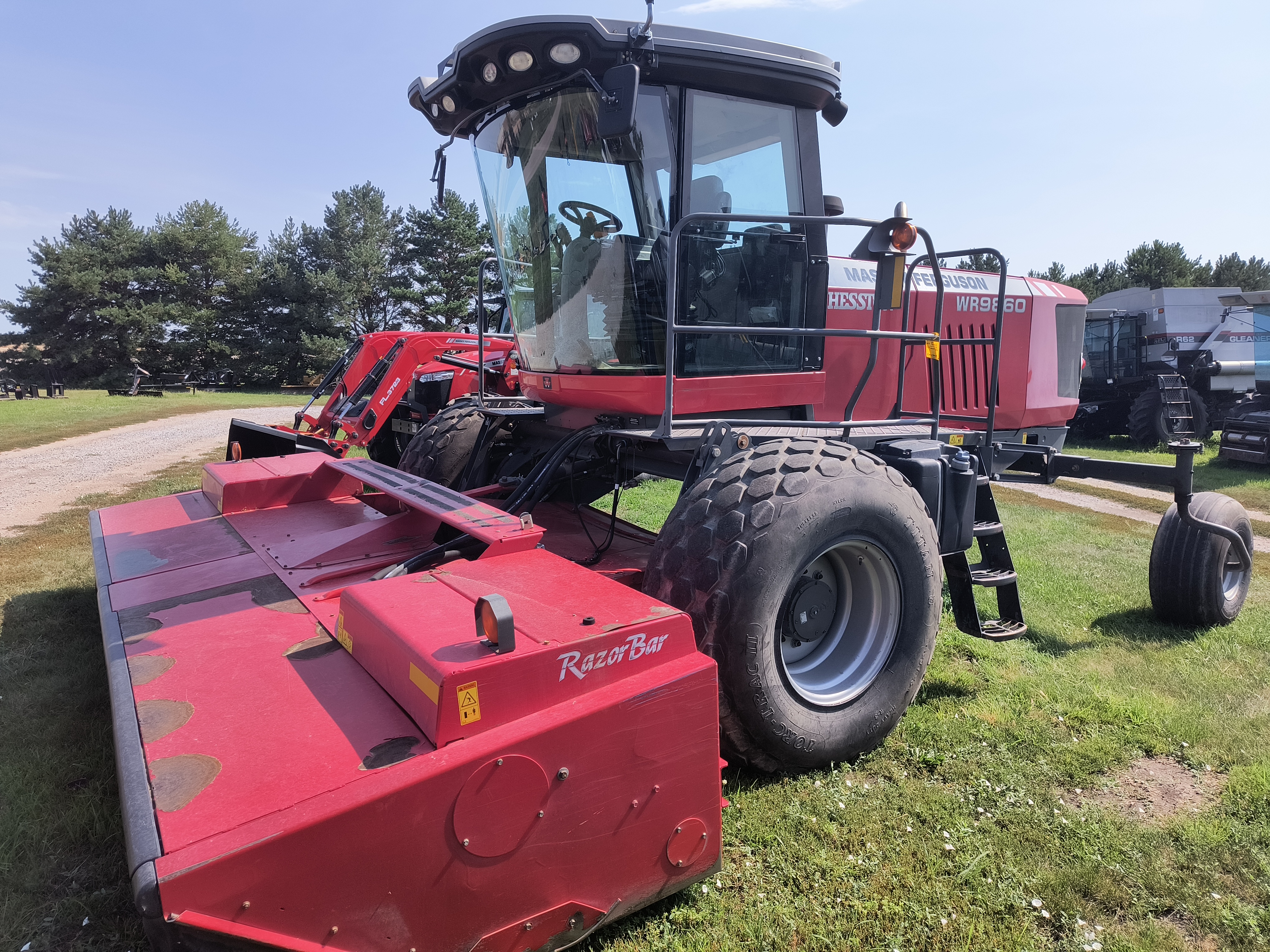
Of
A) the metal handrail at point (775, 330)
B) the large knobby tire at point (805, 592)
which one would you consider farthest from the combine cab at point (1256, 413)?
the large knobby tire at point (805, 592)

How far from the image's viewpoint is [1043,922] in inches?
94.3

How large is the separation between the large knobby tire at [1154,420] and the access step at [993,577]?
14736 millimetres

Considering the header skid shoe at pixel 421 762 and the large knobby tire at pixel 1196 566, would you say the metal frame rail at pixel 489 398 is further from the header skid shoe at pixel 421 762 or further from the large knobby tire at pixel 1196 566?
the large knobby tire at pixel 1196 566

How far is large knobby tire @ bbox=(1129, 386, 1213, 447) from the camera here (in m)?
16.2

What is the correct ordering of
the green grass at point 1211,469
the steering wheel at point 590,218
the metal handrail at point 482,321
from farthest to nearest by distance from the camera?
the green grass at point 1211,469 → the metal handrail at point 482,321 → the steering wheel at point 590,218

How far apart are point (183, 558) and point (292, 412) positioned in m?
19.3

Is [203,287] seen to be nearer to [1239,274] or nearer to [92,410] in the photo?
[92,410]

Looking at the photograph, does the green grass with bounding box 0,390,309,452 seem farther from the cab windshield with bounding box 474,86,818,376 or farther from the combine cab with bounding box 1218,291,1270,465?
the combine cab with bounding box 1218,291,1270,465

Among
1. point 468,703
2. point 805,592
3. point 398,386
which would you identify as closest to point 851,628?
point 805,592

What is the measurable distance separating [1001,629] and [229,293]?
49153 millimetres

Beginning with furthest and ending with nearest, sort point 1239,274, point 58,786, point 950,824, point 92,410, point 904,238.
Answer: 1. point 1239,274
2. point 92,410
3. point 904,238
4. point 58,786
5. point 950,824

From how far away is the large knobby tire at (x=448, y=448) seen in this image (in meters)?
5.33

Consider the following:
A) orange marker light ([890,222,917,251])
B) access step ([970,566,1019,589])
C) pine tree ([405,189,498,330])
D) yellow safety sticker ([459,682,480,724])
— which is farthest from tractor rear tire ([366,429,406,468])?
pine tree ([405,189,498,330])

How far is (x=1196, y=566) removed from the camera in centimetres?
468
